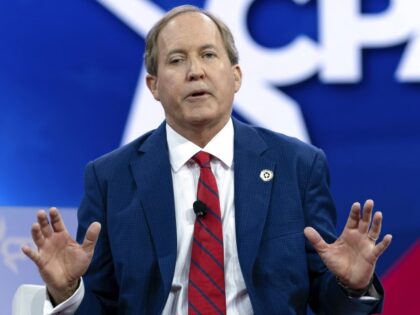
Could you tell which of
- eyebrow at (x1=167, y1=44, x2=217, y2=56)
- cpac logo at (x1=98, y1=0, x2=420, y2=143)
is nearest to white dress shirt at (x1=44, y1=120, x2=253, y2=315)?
eyebrow at (x1=167, y1=44, x2=217, y2=56)

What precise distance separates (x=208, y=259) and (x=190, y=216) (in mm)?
148

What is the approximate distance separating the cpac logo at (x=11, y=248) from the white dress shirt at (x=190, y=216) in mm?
851

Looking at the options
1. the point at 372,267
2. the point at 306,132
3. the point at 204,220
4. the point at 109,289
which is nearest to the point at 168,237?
the point at 204,220

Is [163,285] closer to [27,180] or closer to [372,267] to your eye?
[372,267]

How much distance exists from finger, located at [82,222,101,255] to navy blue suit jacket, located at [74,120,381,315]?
0.19 metres

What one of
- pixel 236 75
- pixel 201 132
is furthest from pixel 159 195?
pixel 236 75

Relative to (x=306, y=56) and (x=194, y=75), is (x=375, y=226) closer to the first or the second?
(x=194, y=75)

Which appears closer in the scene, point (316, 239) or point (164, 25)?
point (316, 239)

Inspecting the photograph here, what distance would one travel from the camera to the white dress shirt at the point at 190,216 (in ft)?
7.49

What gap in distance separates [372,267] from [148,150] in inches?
30.2

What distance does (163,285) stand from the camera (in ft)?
7.48

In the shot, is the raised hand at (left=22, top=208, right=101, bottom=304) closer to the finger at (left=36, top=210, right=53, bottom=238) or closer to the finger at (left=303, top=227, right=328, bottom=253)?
the finger at (left=36, top=210, right=53, bottom=238)

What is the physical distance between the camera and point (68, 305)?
223 cm

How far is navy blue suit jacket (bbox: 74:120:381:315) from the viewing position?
2.28m
